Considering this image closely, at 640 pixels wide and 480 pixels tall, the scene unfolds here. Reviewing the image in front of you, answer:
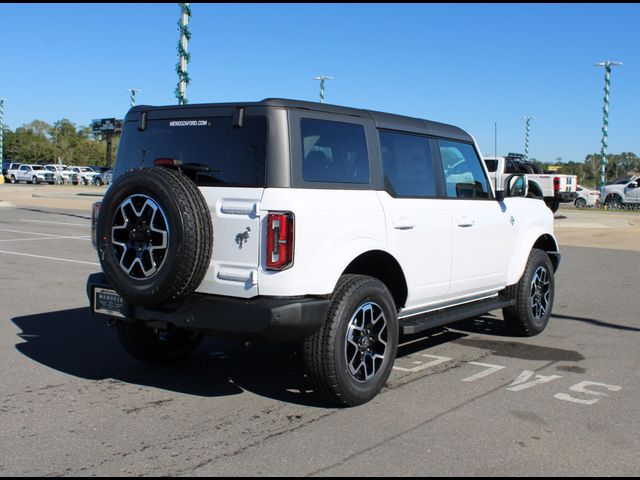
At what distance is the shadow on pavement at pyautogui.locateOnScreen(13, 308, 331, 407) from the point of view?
5199 mm

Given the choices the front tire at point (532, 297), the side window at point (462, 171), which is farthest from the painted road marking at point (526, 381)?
the side window at point (462, 171)

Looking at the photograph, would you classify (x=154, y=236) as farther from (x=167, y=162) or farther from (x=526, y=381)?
(x=526, y=381)

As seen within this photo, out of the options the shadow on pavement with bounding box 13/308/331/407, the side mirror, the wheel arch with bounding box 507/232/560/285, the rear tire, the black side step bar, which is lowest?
the shadow on pavement with bounding box 13/308/331/407

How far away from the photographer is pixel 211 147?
4805mm

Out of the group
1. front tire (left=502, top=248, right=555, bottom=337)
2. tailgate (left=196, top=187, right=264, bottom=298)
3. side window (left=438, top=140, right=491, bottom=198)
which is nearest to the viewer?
tailgate (left=196, top=187, right=264, bottom=298)

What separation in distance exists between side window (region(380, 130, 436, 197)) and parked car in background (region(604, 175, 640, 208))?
114ft

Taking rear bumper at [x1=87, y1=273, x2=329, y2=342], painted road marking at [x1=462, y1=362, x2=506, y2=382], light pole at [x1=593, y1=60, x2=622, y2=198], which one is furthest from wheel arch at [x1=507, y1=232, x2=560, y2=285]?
light pole at [x1=593, y1=60, x2=622, y2=198]

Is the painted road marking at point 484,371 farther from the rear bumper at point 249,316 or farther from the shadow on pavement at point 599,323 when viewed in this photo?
the shadow on pavement at point 599,323

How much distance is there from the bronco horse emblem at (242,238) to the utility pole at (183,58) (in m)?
11.3

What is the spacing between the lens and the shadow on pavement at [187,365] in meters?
5.20

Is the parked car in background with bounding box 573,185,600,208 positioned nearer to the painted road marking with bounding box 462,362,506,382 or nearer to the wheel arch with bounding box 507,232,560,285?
the wheel arch with bounding box 507,232,560,285

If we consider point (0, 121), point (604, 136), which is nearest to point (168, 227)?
point (604, 136)

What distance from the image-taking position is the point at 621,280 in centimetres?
1148

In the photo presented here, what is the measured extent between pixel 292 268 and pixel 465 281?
2233 mm
